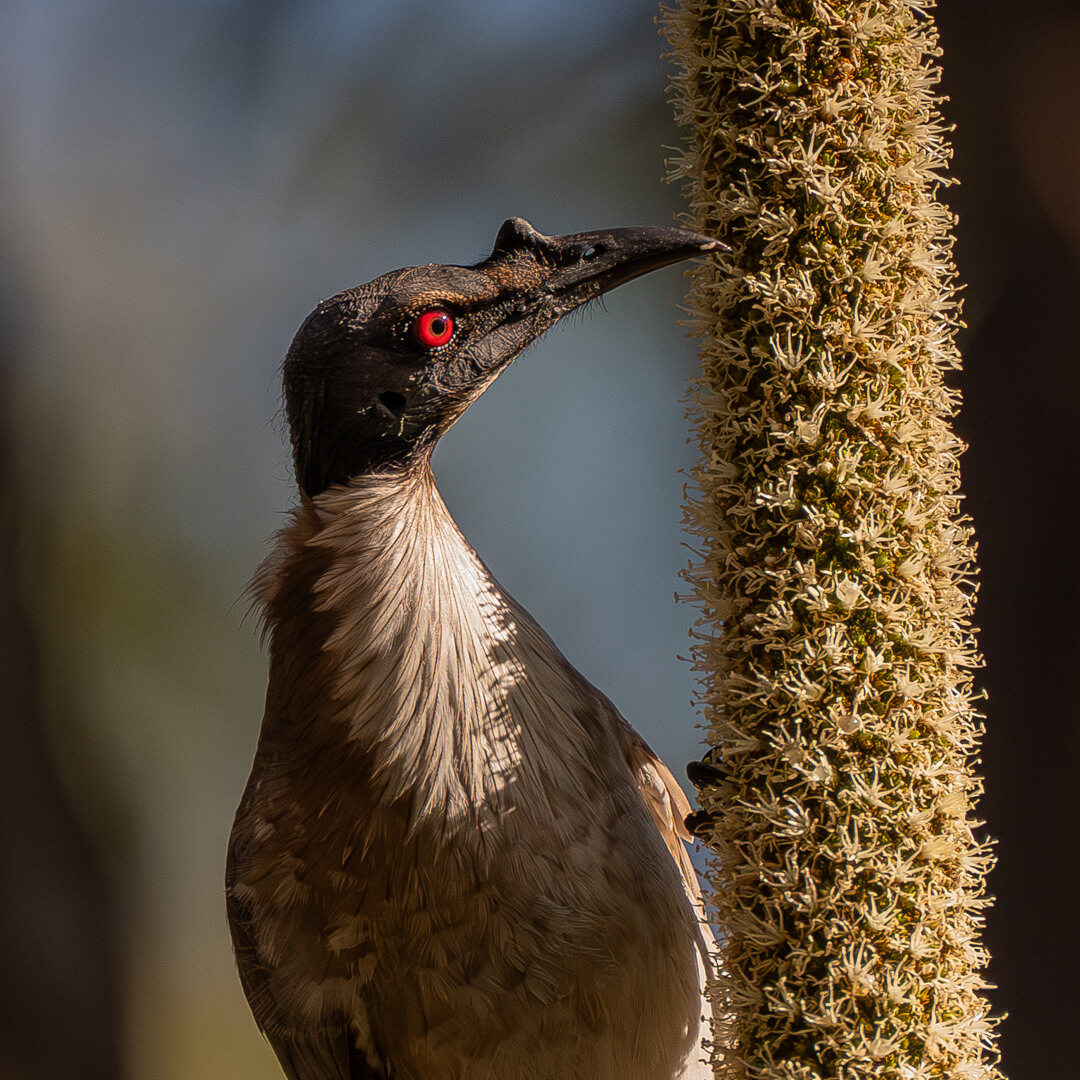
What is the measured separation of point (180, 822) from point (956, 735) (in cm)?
124

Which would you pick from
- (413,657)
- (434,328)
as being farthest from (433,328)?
(413,657)

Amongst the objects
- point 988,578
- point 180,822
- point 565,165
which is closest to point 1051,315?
point 988,578

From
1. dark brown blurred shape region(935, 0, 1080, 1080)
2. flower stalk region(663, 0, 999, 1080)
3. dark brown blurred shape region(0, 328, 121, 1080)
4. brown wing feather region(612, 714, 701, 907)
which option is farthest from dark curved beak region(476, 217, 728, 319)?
dark brown blurred shape region(0, 328, 121, 1080)

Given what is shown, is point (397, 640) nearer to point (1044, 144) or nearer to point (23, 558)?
point (1044, 144)

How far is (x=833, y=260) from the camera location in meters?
0.34

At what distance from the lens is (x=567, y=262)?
514 mm

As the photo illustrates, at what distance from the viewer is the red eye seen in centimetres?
52

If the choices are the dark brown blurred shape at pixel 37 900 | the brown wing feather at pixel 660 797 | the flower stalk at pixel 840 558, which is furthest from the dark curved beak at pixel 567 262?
the dark brown blurred shape at pixel 37 900

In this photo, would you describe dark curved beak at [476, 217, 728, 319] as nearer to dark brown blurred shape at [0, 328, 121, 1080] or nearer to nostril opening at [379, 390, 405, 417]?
nostril opening at [379, 390, 405, 417]

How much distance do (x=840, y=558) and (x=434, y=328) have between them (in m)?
0.27

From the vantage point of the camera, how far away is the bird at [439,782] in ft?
1.74

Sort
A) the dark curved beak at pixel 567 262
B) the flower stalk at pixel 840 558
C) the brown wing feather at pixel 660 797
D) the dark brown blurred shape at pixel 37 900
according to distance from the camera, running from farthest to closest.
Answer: the dark brown blurred shape at pixel 37 900
the brown wing feather at pixel 660 797
the dark curved beak at pixel 567 262
the flower stalk at pixel 840 558

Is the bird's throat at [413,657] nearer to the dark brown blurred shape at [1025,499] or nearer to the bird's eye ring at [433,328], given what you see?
the bird's eye ring at [433,328]

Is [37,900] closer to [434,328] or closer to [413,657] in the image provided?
[413,657]
